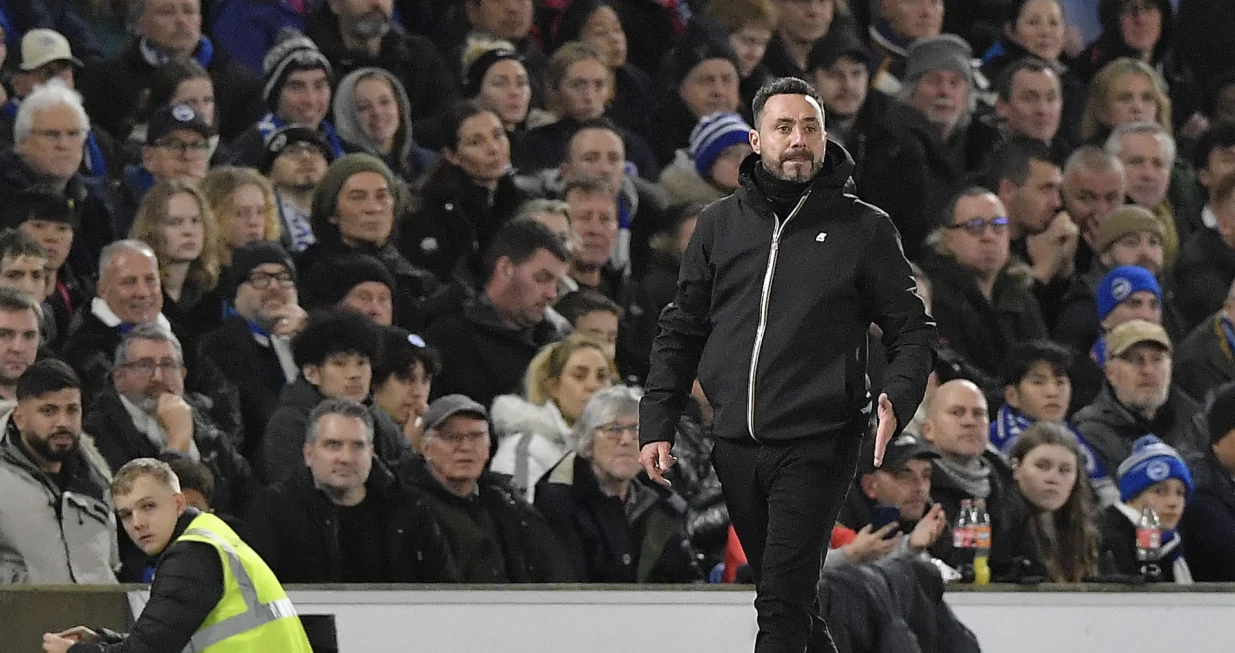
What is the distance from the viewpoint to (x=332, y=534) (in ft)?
28.3

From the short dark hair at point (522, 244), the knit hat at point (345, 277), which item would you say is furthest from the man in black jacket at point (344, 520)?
the short dark hair at point (522, 244)

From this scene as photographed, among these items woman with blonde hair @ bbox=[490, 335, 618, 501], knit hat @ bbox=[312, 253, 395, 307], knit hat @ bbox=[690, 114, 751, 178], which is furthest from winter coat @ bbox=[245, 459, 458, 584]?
knit hat @ bbox=[690, 114, 751, 178]

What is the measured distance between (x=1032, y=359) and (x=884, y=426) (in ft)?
17.0

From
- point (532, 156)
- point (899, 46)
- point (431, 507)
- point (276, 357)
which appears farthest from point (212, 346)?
point (899, 46)

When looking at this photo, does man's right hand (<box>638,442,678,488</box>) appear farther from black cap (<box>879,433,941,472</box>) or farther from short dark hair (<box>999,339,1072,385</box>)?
short dark hair (<box>999,339,1072,385</box>)

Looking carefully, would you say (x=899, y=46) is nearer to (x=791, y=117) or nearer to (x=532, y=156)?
(x=532, y=156)

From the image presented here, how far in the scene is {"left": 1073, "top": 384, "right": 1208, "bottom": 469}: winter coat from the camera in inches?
422

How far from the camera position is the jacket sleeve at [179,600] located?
6426 mm

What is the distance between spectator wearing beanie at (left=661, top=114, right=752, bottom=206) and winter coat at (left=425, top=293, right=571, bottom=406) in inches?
71.4

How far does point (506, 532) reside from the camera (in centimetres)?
902

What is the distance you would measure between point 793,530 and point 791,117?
0.99 meters

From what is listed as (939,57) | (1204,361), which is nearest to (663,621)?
(1204,361)

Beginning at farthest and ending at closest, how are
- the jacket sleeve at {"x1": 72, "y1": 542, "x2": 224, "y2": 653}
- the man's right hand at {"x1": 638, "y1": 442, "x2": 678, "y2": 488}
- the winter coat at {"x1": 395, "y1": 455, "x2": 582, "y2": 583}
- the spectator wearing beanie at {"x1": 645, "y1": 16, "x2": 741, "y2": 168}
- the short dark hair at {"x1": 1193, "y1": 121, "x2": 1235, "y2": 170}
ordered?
the short dark hair at {"x1": 1193, "y1": 121, "x2": 1235, "y2": 170}
the spectator wearing beanie at {"x1": 645, "y1": 16, "x2": 741, "y2": 168}
the winter coat at {"x1": 395, "y1": 455, "x2": 582, "y2": 583}
the jacket sleeve at {"x1": 72, "y1": 542, "x2": 224, "y2": 653}
the man's right hand at {"x1": 638, "y1": 442, "x2": 678, "y2": 488}

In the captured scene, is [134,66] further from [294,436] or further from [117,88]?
[294,436]
